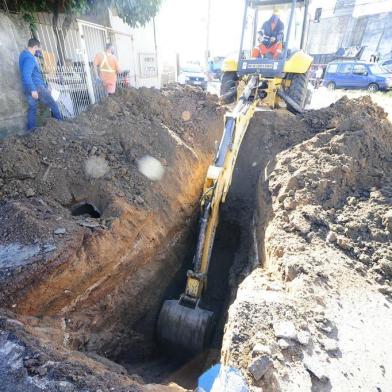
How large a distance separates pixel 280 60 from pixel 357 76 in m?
12.1

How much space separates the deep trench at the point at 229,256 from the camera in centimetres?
417

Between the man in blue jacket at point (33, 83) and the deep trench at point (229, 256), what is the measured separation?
3.86m

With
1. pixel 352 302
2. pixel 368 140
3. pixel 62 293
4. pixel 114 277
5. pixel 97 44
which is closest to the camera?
pixel 352 302

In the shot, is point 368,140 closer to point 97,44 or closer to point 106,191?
point 106,191

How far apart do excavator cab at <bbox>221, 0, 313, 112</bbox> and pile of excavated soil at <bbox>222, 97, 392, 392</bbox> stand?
178 centimetres

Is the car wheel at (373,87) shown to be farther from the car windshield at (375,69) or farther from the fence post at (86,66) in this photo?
the fence post at (86,66)

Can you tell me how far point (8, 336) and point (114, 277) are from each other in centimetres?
164

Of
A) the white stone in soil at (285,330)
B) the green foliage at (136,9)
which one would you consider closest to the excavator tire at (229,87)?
the green foliage at (136,9)

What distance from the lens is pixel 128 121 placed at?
19.9 feet

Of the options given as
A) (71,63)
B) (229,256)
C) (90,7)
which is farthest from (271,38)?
(229,256)

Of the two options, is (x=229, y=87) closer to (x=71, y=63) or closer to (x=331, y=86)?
(x=71, y=63)

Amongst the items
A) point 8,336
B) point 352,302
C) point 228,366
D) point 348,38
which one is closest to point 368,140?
point 352,302

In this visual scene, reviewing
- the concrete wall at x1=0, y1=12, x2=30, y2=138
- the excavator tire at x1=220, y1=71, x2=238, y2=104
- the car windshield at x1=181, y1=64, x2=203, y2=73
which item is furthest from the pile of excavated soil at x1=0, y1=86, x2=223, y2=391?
the car windshield at x1=181, y1=64, x2=203, y2=73

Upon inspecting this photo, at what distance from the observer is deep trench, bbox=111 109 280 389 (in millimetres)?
4168
